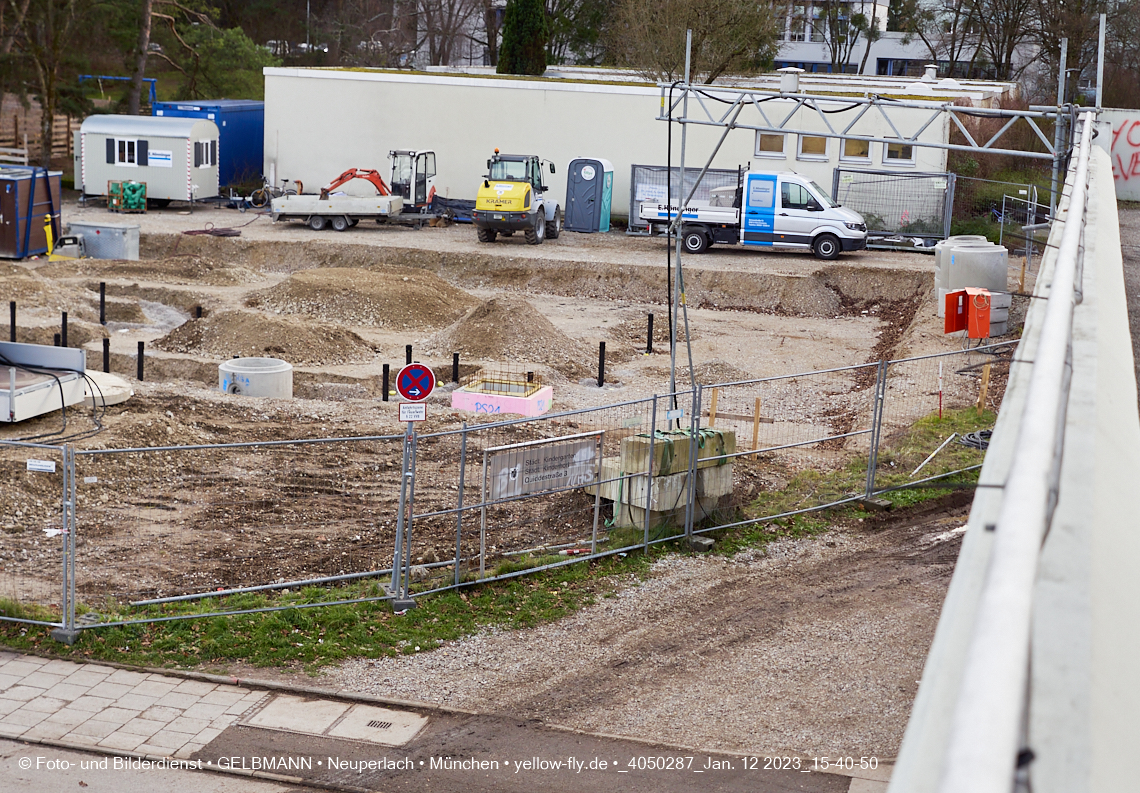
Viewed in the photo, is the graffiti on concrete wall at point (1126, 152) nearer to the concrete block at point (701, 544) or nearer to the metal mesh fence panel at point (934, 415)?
the metal mesh fence panel at point (934, 415)

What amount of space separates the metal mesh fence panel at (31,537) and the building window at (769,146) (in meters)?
26.5

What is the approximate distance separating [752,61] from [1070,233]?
45.0m

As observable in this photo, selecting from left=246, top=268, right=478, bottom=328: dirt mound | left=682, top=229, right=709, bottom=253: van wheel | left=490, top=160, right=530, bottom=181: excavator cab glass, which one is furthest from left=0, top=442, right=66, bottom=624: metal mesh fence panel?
left=682, top=229, right=709, bottom=253: van wheel

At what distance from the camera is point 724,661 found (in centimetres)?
922

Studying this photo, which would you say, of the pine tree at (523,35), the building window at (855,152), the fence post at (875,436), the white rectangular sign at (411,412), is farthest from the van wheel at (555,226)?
the white rectangular sign at (411,412)

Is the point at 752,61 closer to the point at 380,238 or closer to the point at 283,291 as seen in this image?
the point at 380,238

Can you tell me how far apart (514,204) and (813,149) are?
32.9 ft

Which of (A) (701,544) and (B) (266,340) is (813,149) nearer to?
(B) (266,340)

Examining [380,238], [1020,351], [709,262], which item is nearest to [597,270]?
[709,262]

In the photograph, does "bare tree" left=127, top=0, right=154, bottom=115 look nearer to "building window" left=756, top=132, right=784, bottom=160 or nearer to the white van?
"building window" left=756, top=132, right=784, bottom=160

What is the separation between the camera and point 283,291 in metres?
25.0

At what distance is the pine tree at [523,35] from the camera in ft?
152

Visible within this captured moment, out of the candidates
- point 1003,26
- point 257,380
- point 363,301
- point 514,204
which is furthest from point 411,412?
point 1003,26

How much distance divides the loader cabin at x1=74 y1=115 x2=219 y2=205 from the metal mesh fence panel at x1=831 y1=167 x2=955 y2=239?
1980cm
